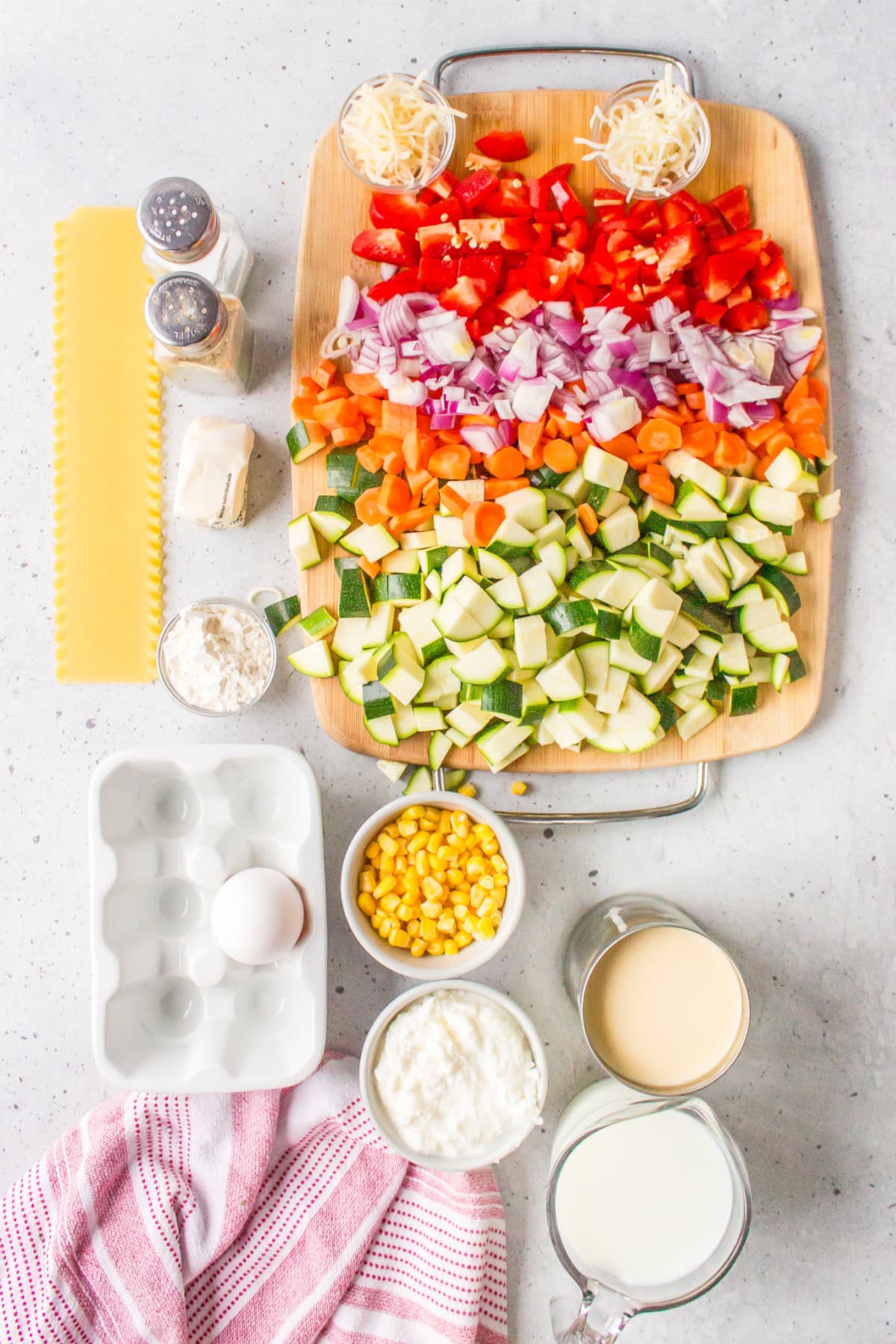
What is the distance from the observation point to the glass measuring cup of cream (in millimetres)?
1788

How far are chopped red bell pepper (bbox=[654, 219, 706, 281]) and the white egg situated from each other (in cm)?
144

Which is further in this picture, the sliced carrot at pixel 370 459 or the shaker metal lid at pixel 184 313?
the sliced carrot at pixel 370 459

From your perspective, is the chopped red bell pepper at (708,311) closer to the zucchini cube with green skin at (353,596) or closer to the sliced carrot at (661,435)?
the sliced carrot at (661,435)

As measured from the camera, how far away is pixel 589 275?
1.91m

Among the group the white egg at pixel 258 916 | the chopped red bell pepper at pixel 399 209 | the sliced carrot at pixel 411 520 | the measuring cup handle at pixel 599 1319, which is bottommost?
the measuring cup handle at pixel 599 1319

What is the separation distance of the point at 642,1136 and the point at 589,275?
172 centimetres

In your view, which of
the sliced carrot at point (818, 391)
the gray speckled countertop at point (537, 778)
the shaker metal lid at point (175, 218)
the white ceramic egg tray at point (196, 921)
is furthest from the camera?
the gray speckled countertop at point (537, 778)

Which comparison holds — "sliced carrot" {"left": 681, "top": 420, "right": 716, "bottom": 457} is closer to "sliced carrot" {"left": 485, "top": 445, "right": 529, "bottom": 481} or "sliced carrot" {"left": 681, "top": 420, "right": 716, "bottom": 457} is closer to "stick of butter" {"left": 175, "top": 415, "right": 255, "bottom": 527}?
"sliced carrot" {"left": 485, "top": 445, "right": 529, "bottom": 481}

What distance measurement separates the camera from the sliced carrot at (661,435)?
1.88 meters

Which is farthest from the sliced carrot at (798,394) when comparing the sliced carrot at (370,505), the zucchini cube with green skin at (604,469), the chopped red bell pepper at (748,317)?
the sliced carrot at (370,505)

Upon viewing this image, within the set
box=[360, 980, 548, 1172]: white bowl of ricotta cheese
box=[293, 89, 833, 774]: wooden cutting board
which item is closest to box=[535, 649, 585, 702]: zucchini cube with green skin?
box=[293, 89, 833, 774]: wooden cutting board

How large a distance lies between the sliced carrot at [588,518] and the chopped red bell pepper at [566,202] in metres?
0.60

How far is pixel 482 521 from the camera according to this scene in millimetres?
1845

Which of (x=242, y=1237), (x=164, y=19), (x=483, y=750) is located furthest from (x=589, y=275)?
(x=242, y=1237)
